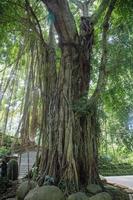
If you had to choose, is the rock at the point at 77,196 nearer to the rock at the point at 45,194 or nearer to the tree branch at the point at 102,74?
the rock at the point at 45,194

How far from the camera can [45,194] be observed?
3.89 m

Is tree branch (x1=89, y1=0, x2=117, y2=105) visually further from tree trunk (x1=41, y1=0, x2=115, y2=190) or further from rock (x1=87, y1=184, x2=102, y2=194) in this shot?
rock (x1=87, y1=184, x2=102, y2=194)

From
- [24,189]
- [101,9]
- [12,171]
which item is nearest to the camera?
[24,189]

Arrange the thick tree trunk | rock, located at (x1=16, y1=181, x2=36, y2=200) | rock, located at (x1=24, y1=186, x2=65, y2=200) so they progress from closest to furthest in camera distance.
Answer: rock, located at (x1=24, y1=186, x2=65, y2=200) < rock, located at (x1=16, y1=181, x2=36, y2=200) < the thick tree trunk

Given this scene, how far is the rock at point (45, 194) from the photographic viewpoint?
386 cm

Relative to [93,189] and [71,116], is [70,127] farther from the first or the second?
[93,189]

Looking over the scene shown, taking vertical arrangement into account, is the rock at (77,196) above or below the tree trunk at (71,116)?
below

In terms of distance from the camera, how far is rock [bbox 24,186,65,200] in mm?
3859

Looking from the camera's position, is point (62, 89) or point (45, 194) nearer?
point (45, 194)

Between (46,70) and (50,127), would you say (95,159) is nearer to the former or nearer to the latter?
(50,127)

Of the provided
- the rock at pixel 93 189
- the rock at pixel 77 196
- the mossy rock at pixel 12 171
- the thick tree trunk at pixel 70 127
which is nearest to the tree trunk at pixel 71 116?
the thick tree trunk at pixel 70 127

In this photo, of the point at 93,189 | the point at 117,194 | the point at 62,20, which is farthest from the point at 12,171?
the point at 62,20

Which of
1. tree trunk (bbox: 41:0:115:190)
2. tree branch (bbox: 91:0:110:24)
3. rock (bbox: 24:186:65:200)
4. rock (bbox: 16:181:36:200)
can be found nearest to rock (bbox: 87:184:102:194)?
tree trunk (bbox: 41:0:115:190)

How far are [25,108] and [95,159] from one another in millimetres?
1221
